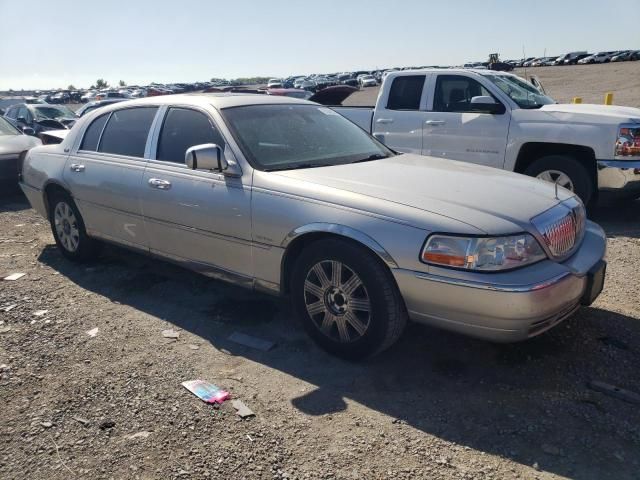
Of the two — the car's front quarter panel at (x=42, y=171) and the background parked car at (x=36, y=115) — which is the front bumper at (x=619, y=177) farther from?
the background parked car at (x=36, y=115)

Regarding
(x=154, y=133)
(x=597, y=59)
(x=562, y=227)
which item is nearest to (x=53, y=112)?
(x=154, y=133)

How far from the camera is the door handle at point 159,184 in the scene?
4.29 meters

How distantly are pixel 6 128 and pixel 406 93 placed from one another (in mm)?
7048

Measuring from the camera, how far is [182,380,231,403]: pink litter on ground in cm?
321

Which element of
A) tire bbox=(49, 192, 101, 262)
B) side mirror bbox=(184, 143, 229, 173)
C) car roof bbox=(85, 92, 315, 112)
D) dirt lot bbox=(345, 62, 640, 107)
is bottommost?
tire bbox=(49, 192, 101, 262)

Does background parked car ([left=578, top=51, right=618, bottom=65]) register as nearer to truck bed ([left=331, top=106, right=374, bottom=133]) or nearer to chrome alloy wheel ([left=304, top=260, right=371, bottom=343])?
truck bed ([left=331, top=106, right=374, bottom=133])

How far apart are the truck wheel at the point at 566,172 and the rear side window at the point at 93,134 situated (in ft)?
15.9

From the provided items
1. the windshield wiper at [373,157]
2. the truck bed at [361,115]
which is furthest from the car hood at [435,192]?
the truck bed at [361,115]

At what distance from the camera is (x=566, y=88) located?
32.0m

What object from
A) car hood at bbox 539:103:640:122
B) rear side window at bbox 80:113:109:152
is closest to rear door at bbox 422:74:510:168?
car hood at bbox 539:103:640:122

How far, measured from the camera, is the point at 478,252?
3.02m

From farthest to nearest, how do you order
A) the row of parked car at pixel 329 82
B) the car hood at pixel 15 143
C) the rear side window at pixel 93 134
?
the row of parked car at pixel 329 82 < the car hood at pixel 15 143 < the rear side window at pixel 93 134

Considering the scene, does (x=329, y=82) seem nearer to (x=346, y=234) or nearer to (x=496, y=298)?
(x=346, y=234)

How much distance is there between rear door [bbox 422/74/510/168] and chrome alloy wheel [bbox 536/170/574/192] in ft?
1.76
